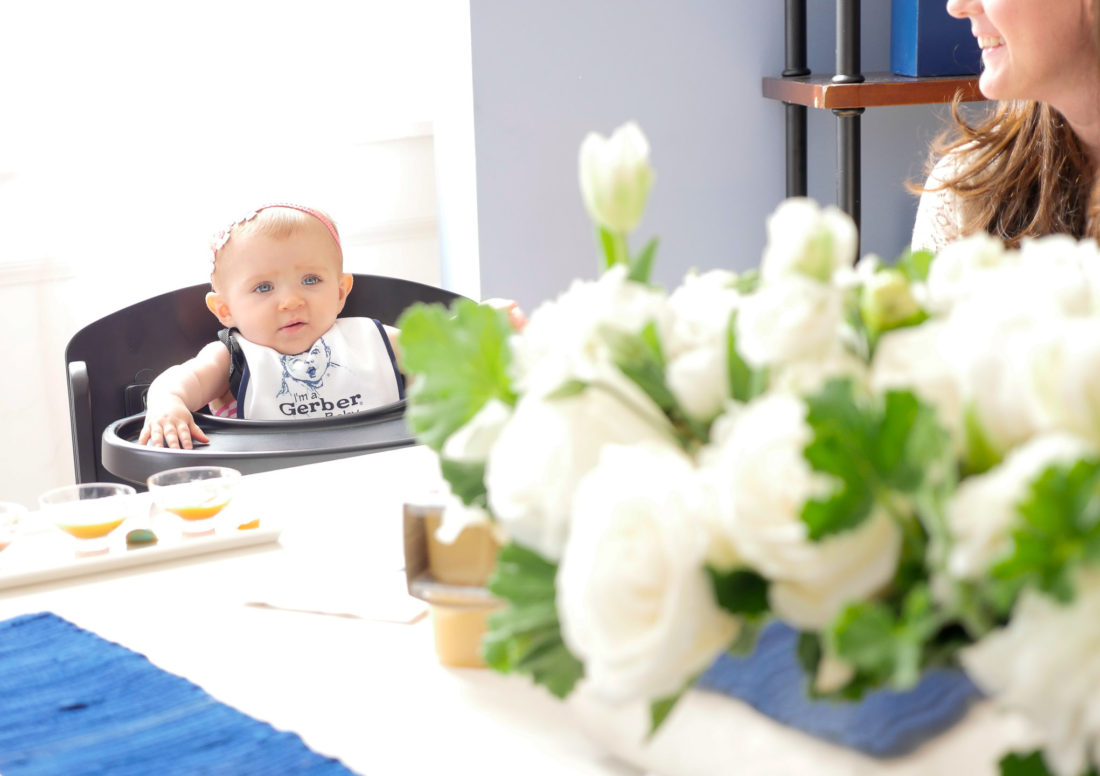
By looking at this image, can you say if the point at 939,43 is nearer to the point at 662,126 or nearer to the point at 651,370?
the point at 662,126

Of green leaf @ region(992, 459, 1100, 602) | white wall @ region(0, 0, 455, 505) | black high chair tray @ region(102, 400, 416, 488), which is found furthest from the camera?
white wall @ region(0, 0, 455, 505)

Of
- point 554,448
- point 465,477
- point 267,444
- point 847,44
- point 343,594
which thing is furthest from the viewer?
point 847,44

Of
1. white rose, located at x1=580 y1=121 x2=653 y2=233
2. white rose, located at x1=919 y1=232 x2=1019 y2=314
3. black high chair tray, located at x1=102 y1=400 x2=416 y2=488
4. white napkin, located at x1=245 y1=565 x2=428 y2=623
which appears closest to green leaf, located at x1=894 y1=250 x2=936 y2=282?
white rose, located at x1=919 y1=232 x2=1019 y2=314

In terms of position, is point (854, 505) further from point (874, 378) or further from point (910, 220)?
point (910, 220)

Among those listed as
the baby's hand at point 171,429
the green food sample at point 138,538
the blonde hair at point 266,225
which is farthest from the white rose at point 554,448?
the blonde hair at point 266,225

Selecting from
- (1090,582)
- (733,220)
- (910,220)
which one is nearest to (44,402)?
(733,220)

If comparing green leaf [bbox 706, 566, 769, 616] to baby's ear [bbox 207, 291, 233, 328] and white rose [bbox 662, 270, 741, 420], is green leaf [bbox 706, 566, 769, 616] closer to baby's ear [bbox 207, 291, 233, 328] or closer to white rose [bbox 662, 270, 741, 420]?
white rose [bbox 662, 270, 741, 420]

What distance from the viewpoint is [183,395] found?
1.85 meters

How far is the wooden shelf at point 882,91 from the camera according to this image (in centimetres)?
236

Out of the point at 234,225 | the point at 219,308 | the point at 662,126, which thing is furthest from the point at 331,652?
the point at 662,126

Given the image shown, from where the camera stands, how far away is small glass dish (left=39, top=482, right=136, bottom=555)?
109 cm

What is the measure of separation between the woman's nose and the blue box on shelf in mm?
541

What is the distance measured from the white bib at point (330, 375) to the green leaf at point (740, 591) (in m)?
1.68

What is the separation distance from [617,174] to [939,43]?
2199mm
